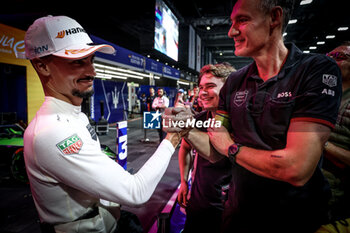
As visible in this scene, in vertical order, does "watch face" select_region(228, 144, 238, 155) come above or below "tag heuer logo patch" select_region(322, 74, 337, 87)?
below

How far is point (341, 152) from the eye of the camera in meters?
1.41

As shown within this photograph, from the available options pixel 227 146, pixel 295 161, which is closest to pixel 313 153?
pixel 295 161

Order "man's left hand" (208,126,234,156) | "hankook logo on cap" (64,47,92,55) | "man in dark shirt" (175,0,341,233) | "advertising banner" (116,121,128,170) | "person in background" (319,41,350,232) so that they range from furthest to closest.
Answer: "advertising banner" (116,121,128,170) → "person in background" (319,41,350,232) → "hankook logo on cap" (64,47,92,55) → "man's left hand" (208,126,234,156) → "man in dark shirt" (175,0,341,233)

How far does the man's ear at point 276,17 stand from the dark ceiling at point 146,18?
9.02 feet

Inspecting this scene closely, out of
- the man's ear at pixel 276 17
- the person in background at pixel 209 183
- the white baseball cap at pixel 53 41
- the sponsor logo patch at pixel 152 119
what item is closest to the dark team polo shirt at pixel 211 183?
the person in background at pixel 209 183

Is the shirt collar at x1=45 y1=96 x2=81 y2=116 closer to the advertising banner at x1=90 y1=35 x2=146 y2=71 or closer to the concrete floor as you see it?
the concrete floor

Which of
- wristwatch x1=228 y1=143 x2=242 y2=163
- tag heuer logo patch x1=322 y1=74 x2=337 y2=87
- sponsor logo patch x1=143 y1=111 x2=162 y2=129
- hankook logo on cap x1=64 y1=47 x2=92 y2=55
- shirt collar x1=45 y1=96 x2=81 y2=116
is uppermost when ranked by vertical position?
hankook logo on cap x1=64 y1=47 x2=92 y2=55

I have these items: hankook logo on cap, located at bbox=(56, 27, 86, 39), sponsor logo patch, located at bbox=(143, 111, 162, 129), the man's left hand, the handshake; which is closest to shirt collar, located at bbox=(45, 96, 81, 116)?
hankook logo on cap, located at bbox=(56, 27, 86, 39)

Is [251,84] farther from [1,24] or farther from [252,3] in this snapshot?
[1,24]

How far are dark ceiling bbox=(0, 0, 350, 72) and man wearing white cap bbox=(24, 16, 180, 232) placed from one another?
347 centimetres

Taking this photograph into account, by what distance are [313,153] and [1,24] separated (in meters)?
7.17

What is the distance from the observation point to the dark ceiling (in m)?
4.09

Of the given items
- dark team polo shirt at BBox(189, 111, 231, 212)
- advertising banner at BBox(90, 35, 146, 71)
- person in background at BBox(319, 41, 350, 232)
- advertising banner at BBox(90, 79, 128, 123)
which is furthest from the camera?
advertising banner at BBox(90, 79, 128, 123)

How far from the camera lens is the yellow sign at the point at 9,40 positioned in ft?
16.2
